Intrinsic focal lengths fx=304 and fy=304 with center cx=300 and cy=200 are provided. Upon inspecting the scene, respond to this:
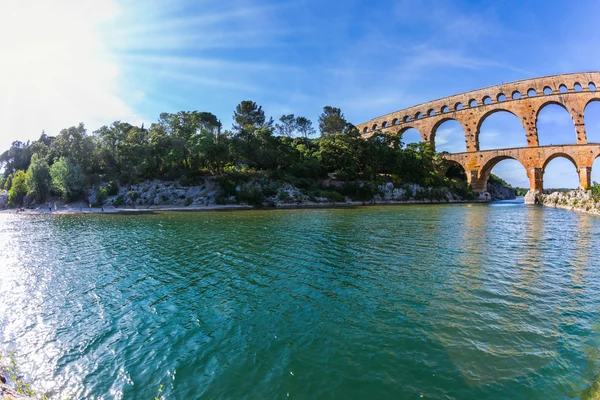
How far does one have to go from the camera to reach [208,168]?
211 feet

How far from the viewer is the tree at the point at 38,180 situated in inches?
2148

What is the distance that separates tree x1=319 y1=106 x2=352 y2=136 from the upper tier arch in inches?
716

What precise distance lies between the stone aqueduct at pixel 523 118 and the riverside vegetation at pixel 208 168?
708cm

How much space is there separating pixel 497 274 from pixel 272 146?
183 ft

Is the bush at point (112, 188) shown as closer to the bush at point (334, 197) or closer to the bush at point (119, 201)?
the bush at point (119, 201)

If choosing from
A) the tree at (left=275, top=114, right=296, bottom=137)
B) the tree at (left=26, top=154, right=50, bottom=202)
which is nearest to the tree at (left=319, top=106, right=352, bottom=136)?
the tree at (left=275, top=114, right=296, bottom=137)

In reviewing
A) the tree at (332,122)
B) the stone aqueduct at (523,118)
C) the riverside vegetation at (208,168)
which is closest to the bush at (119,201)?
the riverside vegetation at (208,168)

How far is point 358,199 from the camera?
6331 cm

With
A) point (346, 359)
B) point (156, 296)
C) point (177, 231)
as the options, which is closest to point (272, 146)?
point (177, 231)

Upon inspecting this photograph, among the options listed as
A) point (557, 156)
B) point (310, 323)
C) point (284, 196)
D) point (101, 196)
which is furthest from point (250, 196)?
point (557, 156)

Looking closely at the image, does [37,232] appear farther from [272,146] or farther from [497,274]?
[272,146]

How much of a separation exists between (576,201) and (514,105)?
114 feet

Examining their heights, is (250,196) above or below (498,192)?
above

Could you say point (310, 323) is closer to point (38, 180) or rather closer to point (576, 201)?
point (576, 201)
